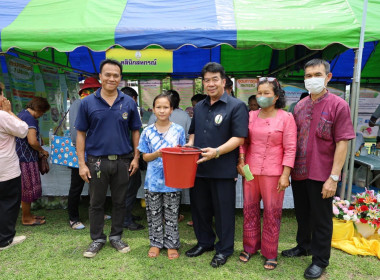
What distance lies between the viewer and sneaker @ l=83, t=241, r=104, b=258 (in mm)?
2736

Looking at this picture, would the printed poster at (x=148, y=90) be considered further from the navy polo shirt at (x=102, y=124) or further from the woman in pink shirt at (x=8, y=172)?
the navy polo shirt at (x=102, y=124)

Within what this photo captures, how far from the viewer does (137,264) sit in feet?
8.64

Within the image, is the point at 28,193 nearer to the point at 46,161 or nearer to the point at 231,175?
the point at 46,161

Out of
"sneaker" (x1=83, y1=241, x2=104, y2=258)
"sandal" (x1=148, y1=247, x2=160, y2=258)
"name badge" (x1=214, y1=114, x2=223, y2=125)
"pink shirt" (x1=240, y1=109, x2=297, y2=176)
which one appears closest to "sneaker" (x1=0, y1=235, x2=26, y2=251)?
"sneaker" (x1=83, y1=241, x2=104, y2=258)

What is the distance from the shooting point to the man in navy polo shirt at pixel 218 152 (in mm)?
2393

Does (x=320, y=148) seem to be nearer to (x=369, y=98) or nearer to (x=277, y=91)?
(x=277, y=91)

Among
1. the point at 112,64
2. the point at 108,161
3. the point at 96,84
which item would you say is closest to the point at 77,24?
the point at 96,84

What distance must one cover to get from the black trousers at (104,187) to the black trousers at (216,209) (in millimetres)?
756

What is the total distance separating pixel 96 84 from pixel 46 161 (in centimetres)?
132

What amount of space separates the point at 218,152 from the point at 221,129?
244 mm

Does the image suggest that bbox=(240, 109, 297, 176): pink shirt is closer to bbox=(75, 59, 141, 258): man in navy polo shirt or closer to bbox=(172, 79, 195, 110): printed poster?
bbox=(75, 59, 141, 258): man in navy polo shirt

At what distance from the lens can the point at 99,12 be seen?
352cm

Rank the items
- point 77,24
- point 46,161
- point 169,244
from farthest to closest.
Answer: point 46,161 → point 77,24 → point 169,244

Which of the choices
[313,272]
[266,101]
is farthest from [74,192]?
[313,272]
